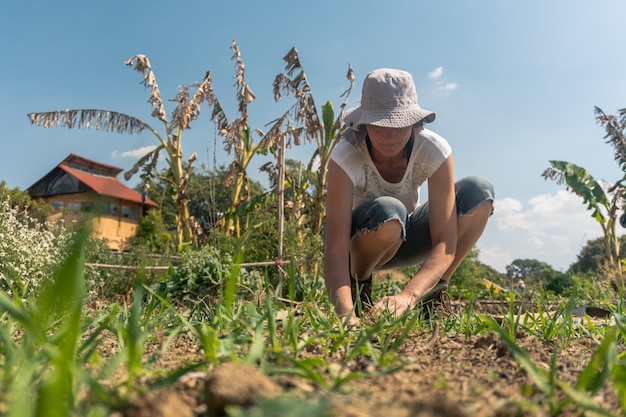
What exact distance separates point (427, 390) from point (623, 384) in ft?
0.75

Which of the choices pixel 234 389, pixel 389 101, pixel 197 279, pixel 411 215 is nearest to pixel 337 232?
pixel 389 101

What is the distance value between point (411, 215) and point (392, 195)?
0.23 m

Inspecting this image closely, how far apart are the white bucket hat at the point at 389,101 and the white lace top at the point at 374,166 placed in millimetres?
147

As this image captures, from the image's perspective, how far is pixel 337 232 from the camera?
2098mm

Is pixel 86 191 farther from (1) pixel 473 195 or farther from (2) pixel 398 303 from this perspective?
(2) pixel 398 303

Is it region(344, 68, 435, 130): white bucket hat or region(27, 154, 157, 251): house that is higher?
region(27, 154, 157, 251): house

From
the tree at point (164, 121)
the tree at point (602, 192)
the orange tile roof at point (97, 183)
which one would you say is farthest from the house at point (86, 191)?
the tree at point (602, 192)

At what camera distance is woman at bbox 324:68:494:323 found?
6.57ft

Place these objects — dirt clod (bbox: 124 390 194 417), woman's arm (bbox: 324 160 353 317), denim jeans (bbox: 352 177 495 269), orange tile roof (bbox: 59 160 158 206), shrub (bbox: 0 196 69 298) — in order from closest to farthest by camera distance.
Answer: dirt clod (bbox: 124 390 194 417)
woman's arm (bbox: 324 160 353 317)
denim jeans (bbox: 352 177 495 269)
shrub (bbox: 0 196 69 298)
orange tile roof (bbox: 59 160 158 206)

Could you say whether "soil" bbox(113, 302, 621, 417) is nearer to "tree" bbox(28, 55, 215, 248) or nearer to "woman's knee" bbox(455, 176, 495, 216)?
"woman's knee" bbox(455, 176, 495, 216)

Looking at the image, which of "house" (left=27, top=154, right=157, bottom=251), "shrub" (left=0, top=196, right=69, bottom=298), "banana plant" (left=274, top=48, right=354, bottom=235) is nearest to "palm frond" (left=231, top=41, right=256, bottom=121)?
"banana plant" (left=274, top=48, right=354, bottom=235)

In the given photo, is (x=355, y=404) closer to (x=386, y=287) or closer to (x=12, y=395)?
(x=12, y=395)

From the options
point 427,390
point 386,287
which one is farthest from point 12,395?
point 386,287

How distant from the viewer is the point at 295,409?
0.41m
